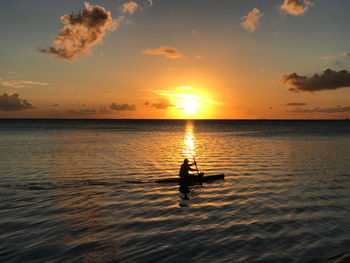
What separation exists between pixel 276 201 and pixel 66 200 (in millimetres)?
12806

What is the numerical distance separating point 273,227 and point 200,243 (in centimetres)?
380

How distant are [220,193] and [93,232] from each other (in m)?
9.28

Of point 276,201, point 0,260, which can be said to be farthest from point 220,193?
point 0,260

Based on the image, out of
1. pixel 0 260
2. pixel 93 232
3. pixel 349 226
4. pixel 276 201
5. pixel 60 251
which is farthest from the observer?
pixel 276 201

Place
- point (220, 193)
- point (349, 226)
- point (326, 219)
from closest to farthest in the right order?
point (349, 226) < point (326, 219) < point (220, 193)

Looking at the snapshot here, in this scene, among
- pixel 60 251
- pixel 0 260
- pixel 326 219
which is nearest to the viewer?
pixel 0 260

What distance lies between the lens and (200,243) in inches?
409

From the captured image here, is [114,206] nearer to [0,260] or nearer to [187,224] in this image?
[187,224]

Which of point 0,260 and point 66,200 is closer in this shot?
point 0,260

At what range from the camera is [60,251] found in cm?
962

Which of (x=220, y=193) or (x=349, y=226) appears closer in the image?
(x=349, y=226)

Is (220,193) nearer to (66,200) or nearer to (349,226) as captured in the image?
(349,226)

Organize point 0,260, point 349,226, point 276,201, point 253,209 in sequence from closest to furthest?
1. point 0,260
2. point 349,226
3. point 253,209
4. point 276,201

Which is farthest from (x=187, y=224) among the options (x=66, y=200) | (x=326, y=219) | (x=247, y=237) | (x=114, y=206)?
(x=66, y=200)
